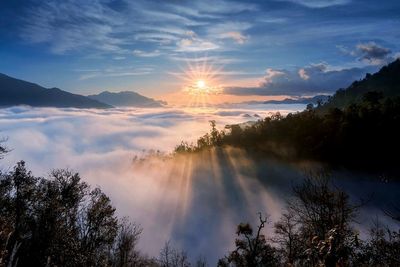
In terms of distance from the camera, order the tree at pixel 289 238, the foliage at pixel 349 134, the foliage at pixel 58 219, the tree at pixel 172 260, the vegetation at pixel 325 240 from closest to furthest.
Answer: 1. the vegetation at pixel 325 240
2. the foliage at pixel 58 219
3. the tree at pixel 289 238
4. the tree at pixel 172 260
5. the foliage at pixel 349 134

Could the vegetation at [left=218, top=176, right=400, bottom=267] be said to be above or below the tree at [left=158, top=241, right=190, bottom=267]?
above

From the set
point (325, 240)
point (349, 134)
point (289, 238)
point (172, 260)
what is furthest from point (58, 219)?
point (349, 134)

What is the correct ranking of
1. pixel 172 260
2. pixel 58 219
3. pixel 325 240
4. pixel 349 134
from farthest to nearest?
pixel 349 134, pixel 172 260, pixel 58 219, pixel 325 240

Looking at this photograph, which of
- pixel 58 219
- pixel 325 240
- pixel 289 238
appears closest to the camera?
pixel 325 240

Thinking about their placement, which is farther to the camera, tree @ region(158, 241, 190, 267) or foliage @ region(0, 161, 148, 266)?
tree @ region(158, 241, 190, 267)

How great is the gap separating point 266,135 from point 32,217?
139811mm

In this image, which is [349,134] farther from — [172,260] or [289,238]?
[289,238]

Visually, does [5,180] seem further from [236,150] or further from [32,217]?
[236,150]

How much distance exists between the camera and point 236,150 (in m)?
192

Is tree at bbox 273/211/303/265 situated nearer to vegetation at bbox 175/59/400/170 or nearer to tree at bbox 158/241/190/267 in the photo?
tree at bbox 158/241/190/267

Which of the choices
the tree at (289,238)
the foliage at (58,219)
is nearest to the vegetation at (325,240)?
the tree at (289,238)

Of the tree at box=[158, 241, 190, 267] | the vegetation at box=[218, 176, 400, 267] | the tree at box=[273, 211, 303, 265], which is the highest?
the vegetation at box=[218, 176, 400, 267]

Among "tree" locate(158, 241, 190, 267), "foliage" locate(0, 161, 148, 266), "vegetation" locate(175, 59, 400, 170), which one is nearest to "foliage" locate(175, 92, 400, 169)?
"vegetation" locate(175, 59, 400, 170)

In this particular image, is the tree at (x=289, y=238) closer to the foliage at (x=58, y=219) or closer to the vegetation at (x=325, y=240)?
the vegetation at (x=325, y=240)
